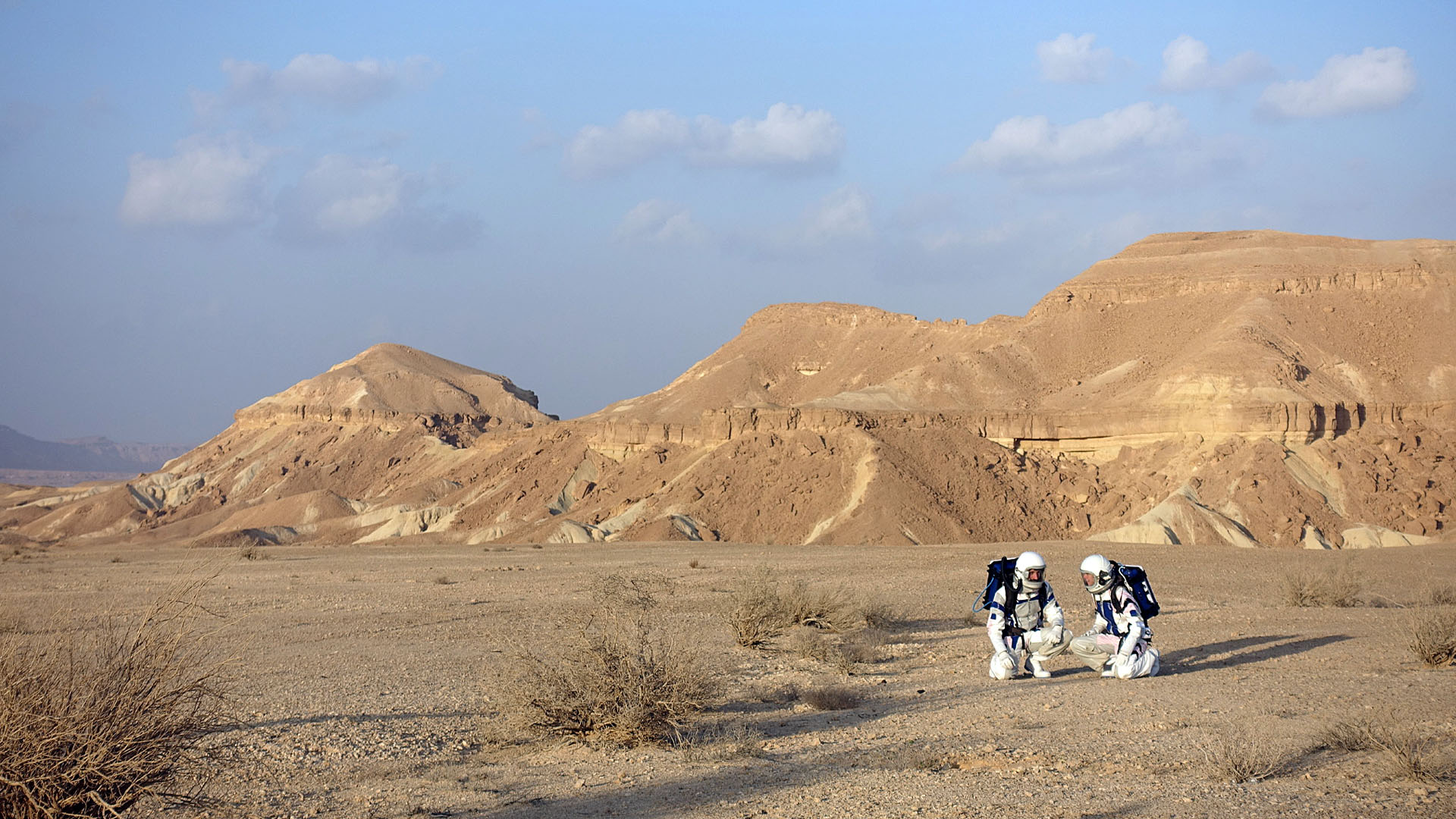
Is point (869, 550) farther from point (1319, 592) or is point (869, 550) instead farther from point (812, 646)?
point (812, 646)

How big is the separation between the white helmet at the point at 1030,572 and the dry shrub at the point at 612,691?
3.70 m

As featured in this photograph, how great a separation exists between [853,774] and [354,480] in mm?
65510

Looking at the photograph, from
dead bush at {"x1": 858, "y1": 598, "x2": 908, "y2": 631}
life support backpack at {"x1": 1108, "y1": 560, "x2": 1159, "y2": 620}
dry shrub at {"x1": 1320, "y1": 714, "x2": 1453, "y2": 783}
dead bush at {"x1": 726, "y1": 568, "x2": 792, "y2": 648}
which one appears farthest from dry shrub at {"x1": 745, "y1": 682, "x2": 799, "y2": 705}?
dead bush at {"x1": 858, "y1": 598, "x2": 908, "y2": 631}

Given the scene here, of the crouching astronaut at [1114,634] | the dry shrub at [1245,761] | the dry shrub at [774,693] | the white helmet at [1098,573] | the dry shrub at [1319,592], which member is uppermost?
the white helmet at [1098,573]

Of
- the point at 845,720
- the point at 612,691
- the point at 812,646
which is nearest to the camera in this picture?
the point at 612,691

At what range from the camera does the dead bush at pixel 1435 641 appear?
39.4ft

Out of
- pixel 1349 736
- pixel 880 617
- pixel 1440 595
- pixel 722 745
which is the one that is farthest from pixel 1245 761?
pixel 1440 595

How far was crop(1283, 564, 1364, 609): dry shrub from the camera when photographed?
1894 centimetres

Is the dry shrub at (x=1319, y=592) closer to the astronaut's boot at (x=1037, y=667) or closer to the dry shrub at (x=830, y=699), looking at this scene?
the astronaut's boot at (x=1037, y=667)

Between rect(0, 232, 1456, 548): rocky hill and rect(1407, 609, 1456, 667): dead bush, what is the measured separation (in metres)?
23.9

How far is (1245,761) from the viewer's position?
752 cm

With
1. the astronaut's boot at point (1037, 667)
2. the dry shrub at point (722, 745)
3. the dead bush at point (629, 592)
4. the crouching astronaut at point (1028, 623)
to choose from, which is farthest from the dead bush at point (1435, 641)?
the dead bush at point (629, 592)

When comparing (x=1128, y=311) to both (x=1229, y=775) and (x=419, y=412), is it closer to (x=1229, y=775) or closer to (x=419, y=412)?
(x=419, y=412)

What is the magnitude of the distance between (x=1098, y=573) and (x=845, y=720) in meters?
3.05
